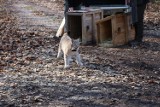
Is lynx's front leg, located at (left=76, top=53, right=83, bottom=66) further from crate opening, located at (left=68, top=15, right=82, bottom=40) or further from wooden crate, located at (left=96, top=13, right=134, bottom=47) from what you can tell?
crate opening, located at (left=68, top=15, right=82, bottom=40)

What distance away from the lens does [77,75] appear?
8492mm

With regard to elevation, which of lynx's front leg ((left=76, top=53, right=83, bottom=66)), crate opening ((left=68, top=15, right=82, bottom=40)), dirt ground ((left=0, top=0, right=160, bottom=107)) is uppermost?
crate opening ((left=68, top=15, right=82, bottom=40))

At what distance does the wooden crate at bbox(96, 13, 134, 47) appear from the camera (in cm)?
1220

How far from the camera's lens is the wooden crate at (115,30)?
12203 millimetres

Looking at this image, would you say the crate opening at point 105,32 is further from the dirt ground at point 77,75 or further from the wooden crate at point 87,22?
the dirt ground at point 77,75

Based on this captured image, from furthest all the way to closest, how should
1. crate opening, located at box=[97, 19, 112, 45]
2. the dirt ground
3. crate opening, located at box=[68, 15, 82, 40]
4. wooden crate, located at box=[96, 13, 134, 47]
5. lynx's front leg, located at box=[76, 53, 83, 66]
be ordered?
crate opening, located at box=[68, 15, 82, 40] → crate opening, located at box=[97, 19, 112, 45] → wooden crate, located at box=[96, 13, 134, 47] → lynx's front leg, located at box=[76, 53, 83, 66] → the dirt ground

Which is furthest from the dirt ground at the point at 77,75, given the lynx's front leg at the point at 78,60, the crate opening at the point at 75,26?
the crate opening at the point at 75,26

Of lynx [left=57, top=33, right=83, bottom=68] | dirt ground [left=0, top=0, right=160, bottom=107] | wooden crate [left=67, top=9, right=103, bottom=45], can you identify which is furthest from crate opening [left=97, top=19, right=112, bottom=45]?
lynx [left=57, top=33, right=83, bottom=68]

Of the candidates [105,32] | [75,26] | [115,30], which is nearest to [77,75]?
[115,30]

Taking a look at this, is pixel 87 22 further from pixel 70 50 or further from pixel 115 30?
pixel 70 50

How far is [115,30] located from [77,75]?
13.3 feet

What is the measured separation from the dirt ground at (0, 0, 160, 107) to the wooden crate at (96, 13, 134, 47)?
11.8 inches

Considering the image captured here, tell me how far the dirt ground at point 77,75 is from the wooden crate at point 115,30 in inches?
11.8

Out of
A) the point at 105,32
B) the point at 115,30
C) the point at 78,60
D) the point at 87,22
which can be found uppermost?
the point at 87,22
